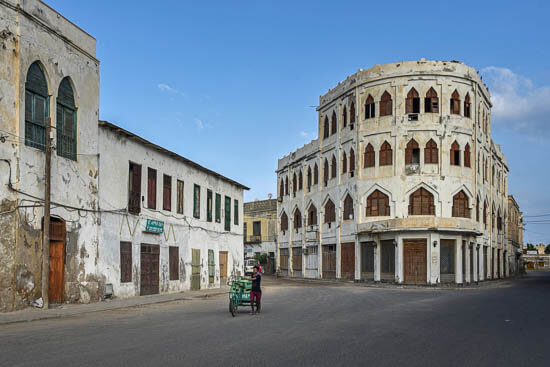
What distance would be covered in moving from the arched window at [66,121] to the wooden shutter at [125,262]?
201 inches

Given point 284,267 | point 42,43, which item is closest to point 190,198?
point 42,43

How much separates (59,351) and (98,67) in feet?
53.6

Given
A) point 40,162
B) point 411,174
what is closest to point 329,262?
point 411,174

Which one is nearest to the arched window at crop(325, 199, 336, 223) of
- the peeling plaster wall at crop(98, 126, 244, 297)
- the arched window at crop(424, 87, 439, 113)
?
the arched window at crop(424, 87, 439, 113)

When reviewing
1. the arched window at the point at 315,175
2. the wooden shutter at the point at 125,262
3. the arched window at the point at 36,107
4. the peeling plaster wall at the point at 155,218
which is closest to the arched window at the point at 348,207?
the arched window at the point at 315,175

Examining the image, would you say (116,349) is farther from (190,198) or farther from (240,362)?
(190,198)

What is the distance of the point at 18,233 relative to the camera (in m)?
18.0

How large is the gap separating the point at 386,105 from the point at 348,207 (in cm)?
856

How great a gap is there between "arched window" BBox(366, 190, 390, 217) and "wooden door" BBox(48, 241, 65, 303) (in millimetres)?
27444

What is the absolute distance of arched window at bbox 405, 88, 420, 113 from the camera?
4272cm

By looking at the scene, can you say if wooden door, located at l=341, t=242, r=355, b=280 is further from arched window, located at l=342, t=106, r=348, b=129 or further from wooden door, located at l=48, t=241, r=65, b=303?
wooden door, located at l=48, t=241, r=65, b=303

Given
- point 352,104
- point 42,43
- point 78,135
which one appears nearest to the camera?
point 42,43

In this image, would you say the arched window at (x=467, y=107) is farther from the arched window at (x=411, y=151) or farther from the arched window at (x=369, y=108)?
the arched window at (x=369, y=108)

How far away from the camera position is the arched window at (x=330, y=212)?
4902 cm
